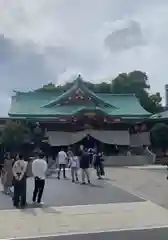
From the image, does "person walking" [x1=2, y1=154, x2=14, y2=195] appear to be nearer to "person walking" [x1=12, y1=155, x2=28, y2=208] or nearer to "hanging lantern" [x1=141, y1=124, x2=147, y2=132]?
"person walking" [x1=12, y1=155, x2=28, y2=208]

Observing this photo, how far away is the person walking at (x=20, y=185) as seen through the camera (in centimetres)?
1159

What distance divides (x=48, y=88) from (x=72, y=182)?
4126 cm

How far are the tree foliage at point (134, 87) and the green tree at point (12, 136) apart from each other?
18.7 m

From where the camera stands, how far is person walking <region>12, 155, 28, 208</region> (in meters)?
11.6

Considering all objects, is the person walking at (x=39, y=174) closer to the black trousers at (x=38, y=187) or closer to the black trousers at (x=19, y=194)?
the black trousers at (x=38, y=187)

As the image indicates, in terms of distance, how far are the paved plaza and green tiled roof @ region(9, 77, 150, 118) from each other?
21.1 metres

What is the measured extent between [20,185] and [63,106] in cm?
2692

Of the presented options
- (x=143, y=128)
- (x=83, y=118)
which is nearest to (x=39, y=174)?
(x=83, y=118)

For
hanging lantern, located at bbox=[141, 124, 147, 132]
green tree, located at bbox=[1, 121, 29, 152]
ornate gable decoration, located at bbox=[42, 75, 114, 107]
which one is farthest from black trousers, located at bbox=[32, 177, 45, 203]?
hanging lantern, located at bbox=[141, 124, 147, 132]

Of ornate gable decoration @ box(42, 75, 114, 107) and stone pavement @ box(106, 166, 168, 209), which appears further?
ornate gable decoration @ box(42, 75, 114, 107)

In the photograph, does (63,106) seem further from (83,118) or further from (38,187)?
(38,187)

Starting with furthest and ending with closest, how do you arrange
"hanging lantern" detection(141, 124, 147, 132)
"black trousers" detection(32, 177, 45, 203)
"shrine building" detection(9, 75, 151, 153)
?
"hanging lantern" detection(141, 124, 147, 132) < "shrine building" detection(9, 75, 151, 153) < "black trousers" detection(32, 177, 45, 203)

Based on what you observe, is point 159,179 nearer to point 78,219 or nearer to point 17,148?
point 78,219

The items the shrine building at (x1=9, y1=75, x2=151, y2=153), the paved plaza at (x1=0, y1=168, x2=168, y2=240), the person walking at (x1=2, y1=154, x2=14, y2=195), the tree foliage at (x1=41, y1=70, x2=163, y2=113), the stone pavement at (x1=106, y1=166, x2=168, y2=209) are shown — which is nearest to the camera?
the paved plaza at (x1=0, y1=168, x2=168, y2=240)
